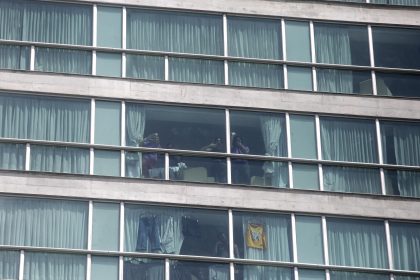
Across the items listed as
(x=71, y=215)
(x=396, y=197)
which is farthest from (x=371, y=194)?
(x=71, y=215)

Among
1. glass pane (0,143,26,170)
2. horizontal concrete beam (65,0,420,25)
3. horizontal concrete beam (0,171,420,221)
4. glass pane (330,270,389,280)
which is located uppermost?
horizontal concrete beam (65,0,420,25)

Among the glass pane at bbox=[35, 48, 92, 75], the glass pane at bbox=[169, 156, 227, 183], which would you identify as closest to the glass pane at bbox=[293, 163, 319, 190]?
the glass pane at bbox=[169, 156, 227, 183]

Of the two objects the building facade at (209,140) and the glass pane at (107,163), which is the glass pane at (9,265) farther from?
the glass pane at (107,163)

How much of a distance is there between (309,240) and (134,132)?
509cm

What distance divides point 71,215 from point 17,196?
1.37 metres

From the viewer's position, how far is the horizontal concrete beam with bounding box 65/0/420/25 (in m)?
42.4

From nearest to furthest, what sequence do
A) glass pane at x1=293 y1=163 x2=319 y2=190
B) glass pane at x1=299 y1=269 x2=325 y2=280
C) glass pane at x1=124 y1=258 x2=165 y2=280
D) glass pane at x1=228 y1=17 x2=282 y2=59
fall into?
glass pane at x1=124 y1=258 x2=165 y2=280 < glass pane at x1=299 y1=269 x2=325 y2=280 < glass pane at x1=293 y1=163 x2=319 y2=190 < glass pane at x1=228 y1=17 x2=282 y2=59

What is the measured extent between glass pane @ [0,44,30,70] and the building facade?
0.16 ft

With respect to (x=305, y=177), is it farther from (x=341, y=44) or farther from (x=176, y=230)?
(x=341, y=44)

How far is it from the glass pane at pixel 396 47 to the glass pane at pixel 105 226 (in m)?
8.40

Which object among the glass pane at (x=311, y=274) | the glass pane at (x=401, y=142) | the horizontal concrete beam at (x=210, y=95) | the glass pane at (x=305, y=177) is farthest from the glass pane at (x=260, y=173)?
the glass pane at (x=401, y=142)

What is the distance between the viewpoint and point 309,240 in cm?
3984

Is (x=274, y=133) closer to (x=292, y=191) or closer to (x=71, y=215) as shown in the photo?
(x=292, y=191)

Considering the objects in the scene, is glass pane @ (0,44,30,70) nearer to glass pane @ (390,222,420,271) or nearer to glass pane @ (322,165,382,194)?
glass pane @ (322,165,382,194)
